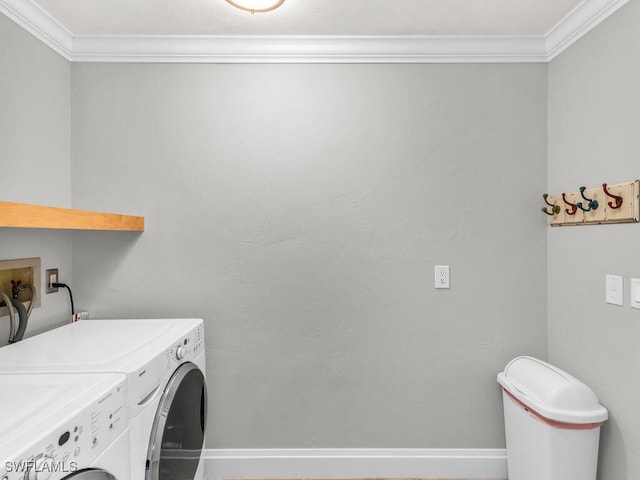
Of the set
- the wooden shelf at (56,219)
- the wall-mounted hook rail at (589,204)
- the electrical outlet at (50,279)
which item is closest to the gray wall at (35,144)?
the electrical outlet at (50,279)

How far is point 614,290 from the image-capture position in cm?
→ 159

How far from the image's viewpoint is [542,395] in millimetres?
1672

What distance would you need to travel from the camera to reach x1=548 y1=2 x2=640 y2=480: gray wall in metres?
1.52

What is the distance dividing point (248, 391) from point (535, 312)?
1544 mm

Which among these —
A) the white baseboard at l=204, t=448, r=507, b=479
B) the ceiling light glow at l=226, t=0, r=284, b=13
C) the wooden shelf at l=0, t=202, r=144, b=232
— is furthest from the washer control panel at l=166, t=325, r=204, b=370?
the ceiling light glow at l=226, t=0, r=284, b=13

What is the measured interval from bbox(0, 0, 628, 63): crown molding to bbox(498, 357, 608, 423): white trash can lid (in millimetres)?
1536

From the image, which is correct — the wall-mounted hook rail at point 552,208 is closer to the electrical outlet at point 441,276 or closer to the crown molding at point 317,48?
the electrical outlet at point 441,276

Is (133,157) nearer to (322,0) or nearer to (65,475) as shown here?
(322,0)

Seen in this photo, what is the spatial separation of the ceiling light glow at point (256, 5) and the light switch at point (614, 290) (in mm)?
1731

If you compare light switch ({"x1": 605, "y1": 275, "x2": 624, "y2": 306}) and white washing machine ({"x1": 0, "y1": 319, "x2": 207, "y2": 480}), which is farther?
light switch ({"x1": 605, "y1": 275, "x2": 624, "y2": 306})

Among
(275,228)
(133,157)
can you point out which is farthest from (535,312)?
(133,157)

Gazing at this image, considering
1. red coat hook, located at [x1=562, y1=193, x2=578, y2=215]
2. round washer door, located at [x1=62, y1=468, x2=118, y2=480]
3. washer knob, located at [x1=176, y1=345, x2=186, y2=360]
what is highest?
red coat hook, located at [x1=562, y1=193, x2=578, y2=215]

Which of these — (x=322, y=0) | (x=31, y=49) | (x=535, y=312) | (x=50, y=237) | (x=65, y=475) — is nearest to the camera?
(x=65, y=475)

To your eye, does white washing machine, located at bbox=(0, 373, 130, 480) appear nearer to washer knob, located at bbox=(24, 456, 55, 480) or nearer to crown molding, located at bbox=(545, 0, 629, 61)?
washer knob, located at bbox=(24, 456, 55, 480)
